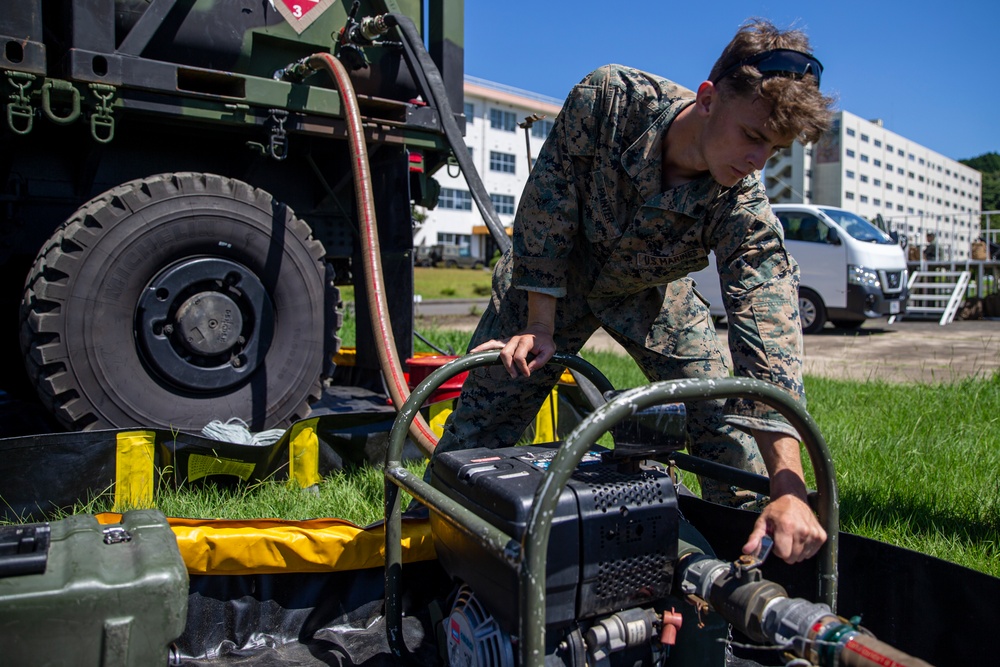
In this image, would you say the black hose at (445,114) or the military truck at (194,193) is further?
the black hose at (445,114)

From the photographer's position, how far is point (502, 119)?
164 feet

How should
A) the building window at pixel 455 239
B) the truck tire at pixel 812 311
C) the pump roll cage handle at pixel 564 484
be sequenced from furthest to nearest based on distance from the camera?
1. the building window at pixel 455 239
2. the truck tire at pixel 812 311
3. the pump roll cage handle at pixel 564 484

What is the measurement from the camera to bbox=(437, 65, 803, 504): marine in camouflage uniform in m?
2.14

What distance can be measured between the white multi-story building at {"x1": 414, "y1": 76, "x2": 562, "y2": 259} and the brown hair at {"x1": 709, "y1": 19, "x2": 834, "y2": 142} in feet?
148

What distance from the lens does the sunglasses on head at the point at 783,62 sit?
1.88 meters

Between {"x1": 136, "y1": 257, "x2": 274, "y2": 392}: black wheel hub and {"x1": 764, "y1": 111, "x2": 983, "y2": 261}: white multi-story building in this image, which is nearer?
{"x1": 136, "y1": 257, "x2": 274, "y2": 392}: black wheel hub

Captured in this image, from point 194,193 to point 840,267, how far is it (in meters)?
9.79

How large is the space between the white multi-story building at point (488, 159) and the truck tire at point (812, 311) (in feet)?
120

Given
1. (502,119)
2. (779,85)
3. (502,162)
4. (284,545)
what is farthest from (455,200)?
(779,85)

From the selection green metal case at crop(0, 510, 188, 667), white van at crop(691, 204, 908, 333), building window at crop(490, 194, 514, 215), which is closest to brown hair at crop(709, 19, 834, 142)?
green metal case at crop(0, 510, 188, 667)

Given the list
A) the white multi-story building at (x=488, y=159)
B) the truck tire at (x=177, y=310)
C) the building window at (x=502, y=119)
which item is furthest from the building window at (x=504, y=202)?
the truck tire at (x=177, y=310)

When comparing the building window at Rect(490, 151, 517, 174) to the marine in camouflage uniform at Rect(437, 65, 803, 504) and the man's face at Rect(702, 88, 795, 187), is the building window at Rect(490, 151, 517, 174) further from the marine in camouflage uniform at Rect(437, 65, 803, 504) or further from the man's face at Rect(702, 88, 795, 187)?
the man's face at Rect(702, 88, 795, 187)

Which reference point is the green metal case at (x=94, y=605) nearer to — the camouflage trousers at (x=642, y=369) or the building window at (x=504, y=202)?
the camouflage trousers at (x=642, y=369)

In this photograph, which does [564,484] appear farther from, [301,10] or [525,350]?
[301,10]
